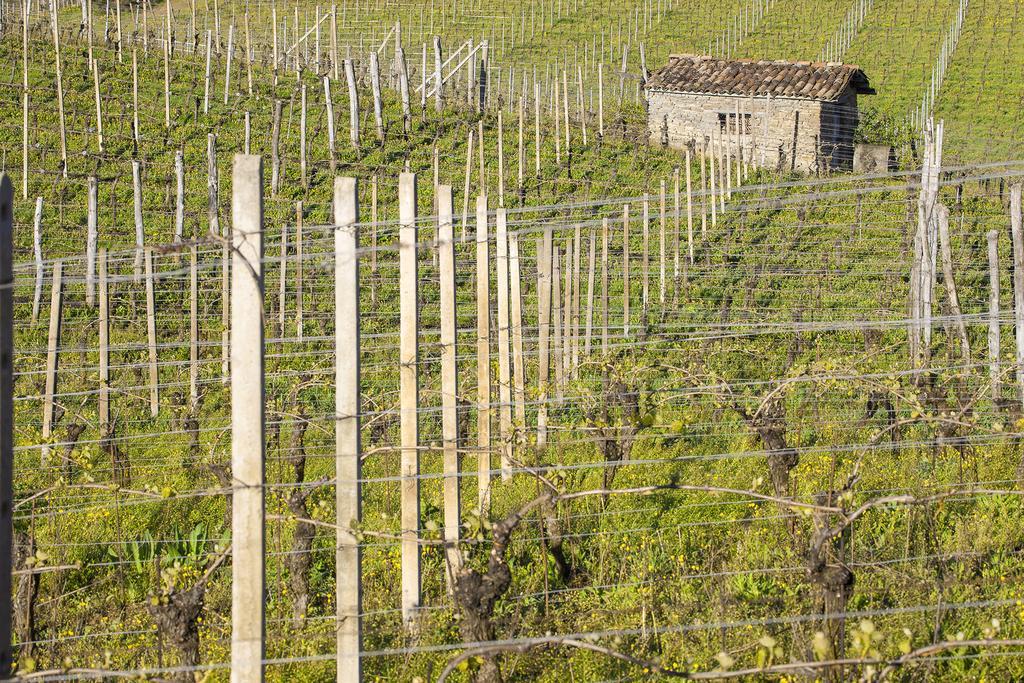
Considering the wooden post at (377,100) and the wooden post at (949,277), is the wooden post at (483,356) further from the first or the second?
the wooden post at (377,100)

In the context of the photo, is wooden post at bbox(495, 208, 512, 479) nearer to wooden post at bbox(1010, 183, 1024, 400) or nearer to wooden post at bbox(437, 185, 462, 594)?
wooden post at bbox(437, 185, 462, 594)

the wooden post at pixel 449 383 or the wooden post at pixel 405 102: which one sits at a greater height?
the wooden post at pixel 405 102

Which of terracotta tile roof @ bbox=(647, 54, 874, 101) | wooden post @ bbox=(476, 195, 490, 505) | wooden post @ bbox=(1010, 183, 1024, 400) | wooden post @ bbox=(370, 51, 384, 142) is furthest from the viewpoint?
terracotta tile roof @ bbox=(647, 54, 874, 101)

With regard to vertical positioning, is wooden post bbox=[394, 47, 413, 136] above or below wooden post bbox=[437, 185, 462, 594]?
above

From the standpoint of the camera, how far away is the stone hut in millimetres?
21094

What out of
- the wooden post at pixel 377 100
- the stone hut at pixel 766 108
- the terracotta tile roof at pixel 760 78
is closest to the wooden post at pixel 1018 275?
the stone hut at pixel 766 108

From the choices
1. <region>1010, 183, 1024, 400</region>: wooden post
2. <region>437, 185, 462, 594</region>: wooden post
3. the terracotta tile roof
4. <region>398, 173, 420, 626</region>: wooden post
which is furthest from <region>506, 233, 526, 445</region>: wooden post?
the terracotta tile roof

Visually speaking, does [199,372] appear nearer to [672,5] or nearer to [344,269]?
[344,269]

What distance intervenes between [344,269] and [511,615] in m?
2.31

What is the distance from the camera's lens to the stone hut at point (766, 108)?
21.1 m

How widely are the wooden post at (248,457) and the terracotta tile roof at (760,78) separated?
62.6ft

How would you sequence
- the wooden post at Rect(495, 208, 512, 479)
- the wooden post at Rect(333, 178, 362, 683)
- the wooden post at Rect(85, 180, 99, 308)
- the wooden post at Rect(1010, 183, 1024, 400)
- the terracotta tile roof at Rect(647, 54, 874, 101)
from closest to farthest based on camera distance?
the wooden post at Rect(333, 178, 362, 683), the wooden post at Rect(495, 208, 512, 479), the wooden post at Rect(1010, 183, 1024, 400), the wooden post at Rect(85, 180, 99, 308), the terracotta tile roof at Rect(647, 54, 874, 101)

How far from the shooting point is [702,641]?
5.26 meters

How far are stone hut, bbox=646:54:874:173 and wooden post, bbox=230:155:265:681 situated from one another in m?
Result: 17.5
